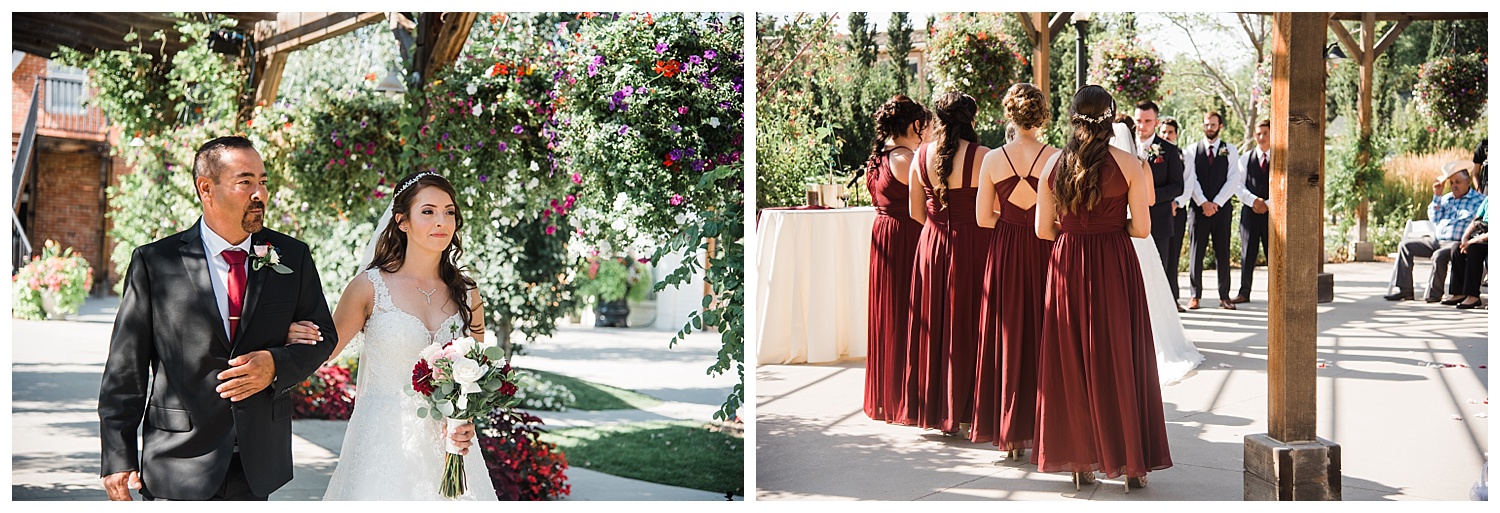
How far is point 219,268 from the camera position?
8.73 ft

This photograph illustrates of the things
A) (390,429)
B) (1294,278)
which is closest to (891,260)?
(1294,278)

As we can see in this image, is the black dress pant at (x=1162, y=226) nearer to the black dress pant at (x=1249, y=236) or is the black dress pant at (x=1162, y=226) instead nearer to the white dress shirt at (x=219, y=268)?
the black dress pant at (x=1249, y=236)

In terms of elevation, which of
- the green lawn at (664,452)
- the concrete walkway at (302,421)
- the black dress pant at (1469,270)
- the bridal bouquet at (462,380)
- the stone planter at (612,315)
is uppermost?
the black dress pant at (1469,270)

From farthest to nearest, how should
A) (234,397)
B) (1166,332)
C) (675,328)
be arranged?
(675,328) → (1166,332) → (234,397)

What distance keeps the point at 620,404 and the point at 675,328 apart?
457cm

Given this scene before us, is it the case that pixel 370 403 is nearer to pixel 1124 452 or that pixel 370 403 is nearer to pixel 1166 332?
pixel 1124 452

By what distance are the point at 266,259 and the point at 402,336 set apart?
383 mm

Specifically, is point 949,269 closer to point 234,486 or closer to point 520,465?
point 520,465

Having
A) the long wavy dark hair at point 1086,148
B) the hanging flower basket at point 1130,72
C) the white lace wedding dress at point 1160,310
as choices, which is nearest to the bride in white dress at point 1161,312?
the white lace wedding dress at point 1160,310

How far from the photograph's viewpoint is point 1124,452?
329 centimetres

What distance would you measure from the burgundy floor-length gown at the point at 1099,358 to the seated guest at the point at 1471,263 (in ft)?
18.7

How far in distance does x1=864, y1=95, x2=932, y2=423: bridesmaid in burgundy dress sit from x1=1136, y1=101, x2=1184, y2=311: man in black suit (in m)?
2.43

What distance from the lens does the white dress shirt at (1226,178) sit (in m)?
7.49
